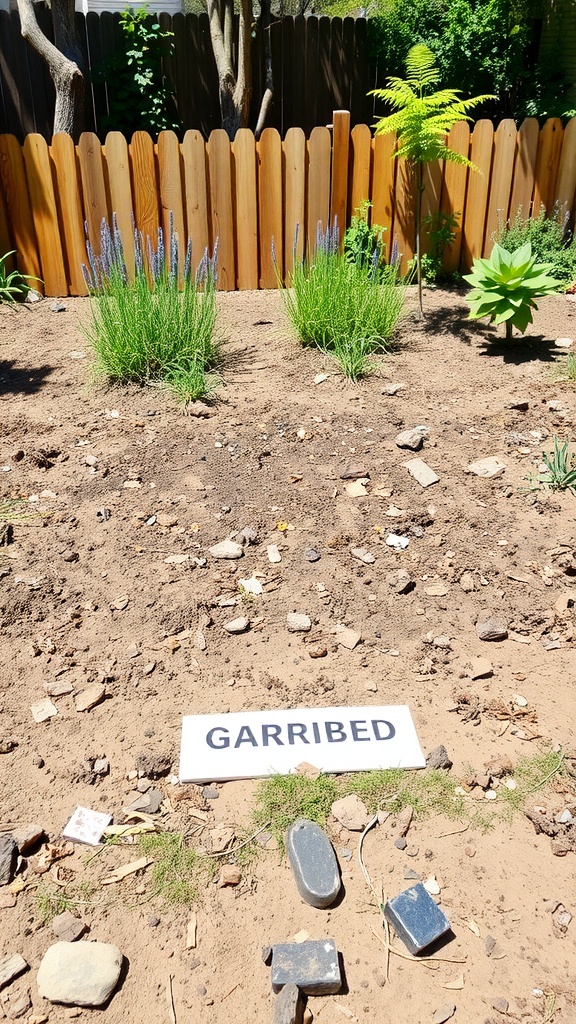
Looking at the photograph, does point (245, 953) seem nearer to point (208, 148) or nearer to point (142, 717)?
point (142, 717)

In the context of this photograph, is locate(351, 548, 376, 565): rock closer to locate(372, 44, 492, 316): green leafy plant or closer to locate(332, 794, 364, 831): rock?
locate(332, 794, 364, 831): rock

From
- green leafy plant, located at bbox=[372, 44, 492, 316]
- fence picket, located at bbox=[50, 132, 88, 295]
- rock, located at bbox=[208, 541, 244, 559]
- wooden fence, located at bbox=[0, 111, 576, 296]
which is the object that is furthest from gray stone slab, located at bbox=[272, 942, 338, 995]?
fence picket, located at bbox=[50, 132, 88, 295]

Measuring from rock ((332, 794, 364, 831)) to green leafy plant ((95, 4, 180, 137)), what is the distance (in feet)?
28.7

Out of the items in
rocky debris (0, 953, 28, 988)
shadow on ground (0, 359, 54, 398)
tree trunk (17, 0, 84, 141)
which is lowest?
rocky debris (0, 953, 28, 988)

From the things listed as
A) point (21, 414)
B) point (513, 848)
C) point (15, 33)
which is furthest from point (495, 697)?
point (15, 33)

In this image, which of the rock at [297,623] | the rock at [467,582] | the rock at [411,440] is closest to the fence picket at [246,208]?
the rock at [411,440]

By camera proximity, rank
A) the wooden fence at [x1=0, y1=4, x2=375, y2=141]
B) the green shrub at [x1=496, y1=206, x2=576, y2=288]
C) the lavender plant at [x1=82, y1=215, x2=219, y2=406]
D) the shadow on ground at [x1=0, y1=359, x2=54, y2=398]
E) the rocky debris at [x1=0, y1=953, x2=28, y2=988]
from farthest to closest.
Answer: the wooden fence at [x1=0, y1=4, x2=375, y2=141], the green shrub at [x1=496, y1=206, x2=576, y2=288], the shadow on ground at [x1=0, y1=359, x2=54, y2=398], the lavender plant at [x1=82, y1=215, x2=219, y2=406], the rocky debris at [x1=0, y1=953, x2=28, y2=988]

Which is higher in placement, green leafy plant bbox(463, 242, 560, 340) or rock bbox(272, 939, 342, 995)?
green leafy plant bbox(463, 242, 560, 340)

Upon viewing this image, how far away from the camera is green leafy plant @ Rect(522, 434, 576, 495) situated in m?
3.52

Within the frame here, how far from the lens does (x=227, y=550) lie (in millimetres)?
3201

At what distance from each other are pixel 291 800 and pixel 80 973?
A: 691 millimetres

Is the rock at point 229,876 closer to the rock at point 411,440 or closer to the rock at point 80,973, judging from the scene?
the rock at point 80,973

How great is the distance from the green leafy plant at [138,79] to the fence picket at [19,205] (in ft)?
11.5

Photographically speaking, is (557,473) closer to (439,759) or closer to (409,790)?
(439,759)
